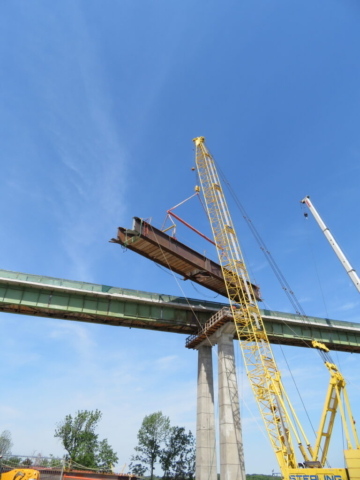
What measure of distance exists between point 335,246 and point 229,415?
89.3 feet

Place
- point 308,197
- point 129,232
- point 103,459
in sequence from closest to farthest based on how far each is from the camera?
→ point 129,232 < point 308,197 < point 103,459

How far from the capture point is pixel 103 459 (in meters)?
60.7

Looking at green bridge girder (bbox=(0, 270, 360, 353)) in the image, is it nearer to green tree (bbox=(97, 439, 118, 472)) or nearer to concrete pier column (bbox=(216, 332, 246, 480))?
concrete pier column (bbox=(216, 332, 246, 480))

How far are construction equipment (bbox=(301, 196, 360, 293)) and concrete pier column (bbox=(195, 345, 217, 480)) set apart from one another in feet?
67.5

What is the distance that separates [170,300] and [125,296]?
5.52m

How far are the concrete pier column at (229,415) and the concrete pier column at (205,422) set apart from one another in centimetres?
299

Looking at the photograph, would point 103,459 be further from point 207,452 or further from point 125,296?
point 125,296

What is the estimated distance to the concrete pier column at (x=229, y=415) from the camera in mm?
29062

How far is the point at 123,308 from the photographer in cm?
3553

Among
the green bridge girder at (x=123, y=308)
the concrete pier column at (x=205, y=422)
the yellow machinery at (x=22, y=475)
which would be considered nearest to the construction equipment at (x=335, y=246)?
the green bridge girder at (x=123, y=308)

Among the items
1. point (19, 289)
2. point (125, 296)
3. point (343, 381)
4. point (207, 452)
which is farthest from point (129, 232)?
point (207, 452)

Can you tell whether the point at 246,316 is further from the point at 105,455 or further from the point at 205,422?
the point at 105,455

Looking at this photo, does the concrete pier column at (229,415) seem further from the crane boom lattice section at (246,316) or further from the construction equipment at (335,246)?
the construction equipment at (335,246)

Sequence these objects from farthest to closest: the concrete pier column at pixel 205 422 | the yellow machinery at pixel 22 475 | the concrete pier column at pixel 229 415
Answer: the concrete pier column at pixel 205 422, the concrete pier column at pixel 229 415, the yellow machinery at pixel 22 475
